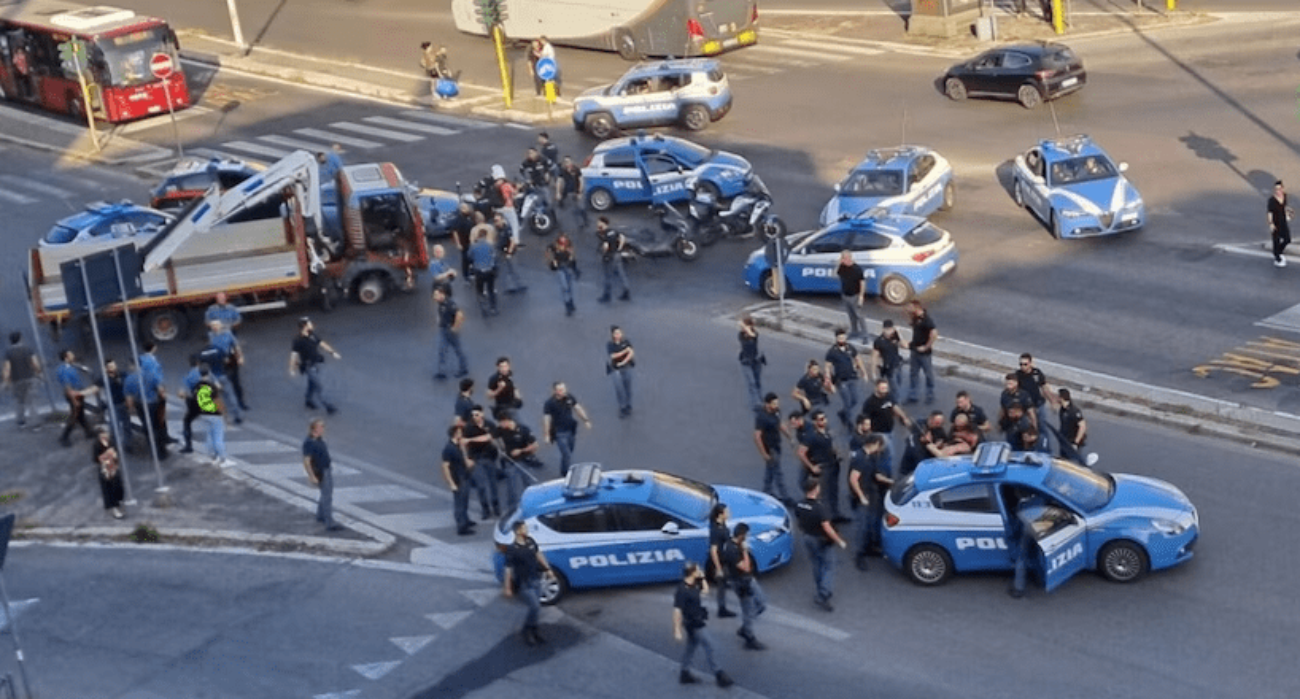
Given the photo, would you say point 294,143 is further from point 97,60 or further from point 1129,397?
point 1129,397

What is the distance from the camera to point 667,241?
114ft

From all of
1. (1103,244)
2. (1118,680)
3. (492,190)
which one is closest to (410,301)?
(492,190)

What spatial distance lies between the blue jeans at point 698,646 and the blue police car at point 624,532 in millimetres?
2085

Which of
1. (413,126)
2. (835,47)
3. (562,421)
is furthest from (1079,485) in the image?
(835,47)

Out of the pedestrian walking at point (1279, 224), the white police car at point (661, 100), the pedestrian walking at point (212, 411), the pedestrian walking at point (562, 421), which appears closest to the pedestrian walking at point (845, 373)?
the pedestrian walking at point (562, 421)

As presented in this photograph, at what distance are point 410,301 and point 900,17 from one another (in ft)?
76.9

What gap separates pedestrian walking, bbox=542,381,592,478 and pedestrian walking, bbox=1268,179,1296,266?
12218 millimetres

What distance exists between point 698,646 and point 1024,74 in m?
25.3

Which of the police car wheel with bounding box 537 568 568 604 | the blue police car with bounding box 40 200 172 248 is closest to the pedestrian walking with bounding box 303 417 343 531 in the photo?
the police car wheel with bounding box 537 568 568 604

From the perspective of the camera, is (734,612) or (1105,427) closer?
(734,612)

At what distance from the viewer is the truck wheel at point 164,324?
107 feet

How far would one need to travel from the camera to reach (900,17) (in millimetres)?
53312

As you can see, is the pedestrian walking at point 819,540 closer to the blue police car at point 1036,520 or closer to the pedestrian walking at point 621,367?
the blue police car at point 1036,520

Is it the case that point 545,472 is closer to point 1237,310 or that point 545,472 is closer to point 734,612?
point 734,612
